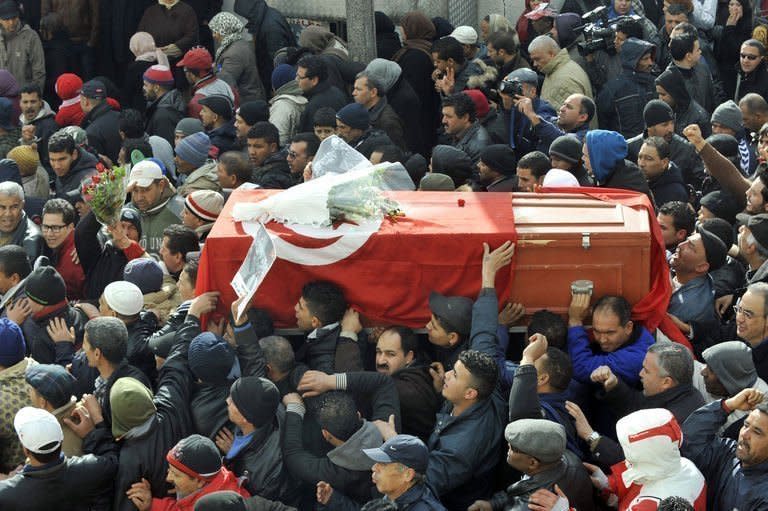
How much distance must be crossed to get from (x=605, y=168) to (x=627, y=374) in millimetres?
1862

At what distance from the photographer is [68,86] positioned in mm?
11508

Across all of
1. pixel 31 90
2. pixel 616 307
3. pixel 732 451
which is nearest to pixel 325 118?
pixel 31 90

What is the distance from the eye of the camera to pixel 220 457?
6043mm

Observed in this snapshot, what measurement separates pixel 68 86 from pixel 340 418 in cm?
639

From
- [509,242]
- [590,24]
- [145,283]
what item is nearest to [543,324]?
[509,242]

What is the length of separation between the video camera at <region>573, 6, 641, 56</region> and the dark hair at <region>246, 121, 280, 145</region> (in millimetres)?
2867

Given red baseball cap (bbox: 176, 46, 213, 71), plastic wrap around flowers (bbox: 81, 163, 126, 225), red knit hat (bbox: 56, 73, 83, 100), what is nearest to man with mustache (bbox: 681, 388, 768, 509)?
plastic wrap around flowers (bbox: 81, 163, 126, 225)

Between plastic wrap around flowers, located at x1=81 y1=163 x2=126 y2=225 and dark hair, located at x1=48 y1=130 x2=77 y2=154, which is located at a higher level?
plastic wrap around flowers, located at x1=81 y1=163 x2=126 y2=225

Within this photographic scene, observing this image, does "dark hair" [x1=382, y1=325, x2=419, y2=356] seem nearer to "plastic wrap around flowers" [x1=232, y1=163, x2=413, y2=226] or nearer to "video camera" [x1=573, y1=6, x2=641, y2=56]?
"plastic wrap around flowers" [x1=232, y1=163, x2=413, y2=226]

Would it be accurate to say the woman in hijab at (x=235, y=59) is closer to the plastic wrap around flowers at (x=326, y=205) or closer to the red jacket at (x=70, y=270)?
the red jacket at (x=70, y=270)

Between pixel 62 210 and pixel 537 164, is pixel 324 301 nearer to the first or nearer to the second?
pixel 537 164

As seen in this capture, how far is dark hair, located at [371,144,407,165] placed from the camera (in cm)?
878

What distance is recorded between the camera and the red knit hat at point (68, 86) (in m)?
11.5

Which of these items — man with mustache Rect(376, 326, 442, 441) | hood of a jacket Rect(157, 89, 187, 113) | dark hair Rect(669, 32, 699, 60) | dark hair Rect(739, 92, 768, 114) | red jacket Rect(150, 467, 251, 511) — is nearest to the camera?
red jacket Rect(150, 467, 251, 511)
